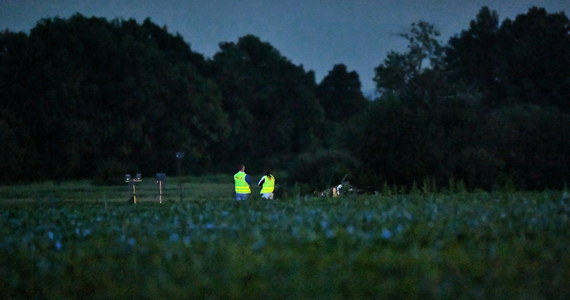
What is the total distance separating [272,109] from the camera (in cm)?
8950

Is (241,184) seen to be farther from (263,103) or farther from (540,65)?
(263,103)

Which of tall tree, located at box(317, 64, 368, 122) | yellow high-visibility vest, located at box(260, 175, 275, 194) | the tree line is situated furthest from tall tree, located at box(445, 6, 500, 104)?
yellow high-visibility vest, located at box(260, 175, 275, 194)

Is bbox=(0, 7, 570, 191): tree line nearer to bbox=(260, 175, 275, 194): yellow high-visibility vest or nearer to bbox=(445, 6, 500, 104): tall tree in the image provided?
bbox=(445, 6, 500, 104): tall tree

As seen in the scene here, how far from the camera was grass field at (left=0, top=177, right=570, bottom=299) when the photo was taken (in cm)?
789

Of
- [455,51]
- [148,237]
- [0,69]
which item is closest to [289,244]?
[148,237]

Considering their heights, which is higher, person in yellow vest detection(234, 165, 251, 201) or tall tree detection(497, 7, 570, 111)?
tall tree detection(497, 7, 570, 111)

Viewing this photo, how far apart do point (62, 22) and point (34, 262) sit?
207 ft

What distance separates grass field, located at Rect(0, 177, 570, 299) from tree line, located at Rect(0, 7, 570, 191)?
29804mm

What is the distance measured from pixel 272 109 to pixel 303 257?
80.5 m

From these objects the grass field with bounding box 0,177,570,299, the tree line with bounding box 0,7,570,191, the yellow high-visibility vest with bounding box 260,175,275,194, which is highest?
the tree line with bounding box 0,7,570,191

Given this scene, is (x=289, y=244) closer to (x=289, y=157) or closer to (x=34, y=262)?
(x=34, y=262)

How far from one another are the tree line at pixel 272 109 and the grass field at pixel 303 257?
29.8m

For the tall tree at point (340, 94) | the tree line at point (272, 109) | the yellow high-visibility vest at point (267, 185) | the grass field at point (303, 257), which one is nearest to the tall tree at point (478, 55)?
the tree line at point (272, 109)

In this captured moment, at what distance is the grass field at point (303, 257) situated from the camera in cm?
789
